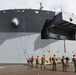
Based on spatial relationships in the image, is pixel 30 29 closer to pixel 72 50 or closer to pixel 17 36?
pixel 17 36

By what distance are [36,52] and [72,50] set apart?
8.02 m

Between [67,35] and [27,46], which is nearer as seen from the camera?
[27,46]

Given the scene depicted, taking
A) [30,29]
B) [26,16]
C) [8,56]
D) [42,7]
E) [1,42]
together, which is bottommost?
[8,56]

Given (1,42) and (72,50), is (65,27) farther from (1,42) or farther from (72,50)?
(1,42)

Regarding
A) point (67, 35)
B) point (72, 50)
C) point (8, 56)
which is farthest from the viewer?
point (67, 35)

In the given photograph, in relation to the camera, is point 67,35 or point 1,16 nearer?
point 1,16

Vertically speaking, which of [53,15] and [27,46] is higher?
[53,15]

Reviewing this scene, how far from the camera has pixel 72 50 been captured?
43.3 metres

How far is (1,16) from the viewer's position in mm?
40062

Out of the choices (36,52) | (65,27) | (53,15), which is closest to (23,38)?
(36,52)

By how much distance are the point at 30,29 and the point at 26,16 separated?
8.55ft

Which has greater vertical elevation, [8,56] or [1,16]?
[1,16]

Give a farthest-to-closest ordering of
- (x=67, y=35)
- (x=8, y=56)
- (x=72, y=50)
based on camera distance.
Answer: (x=67, y=35) → (x=72, y=50) → (x=8, y=56)

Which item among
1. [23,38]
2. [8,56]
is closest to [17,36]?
[23,38]
